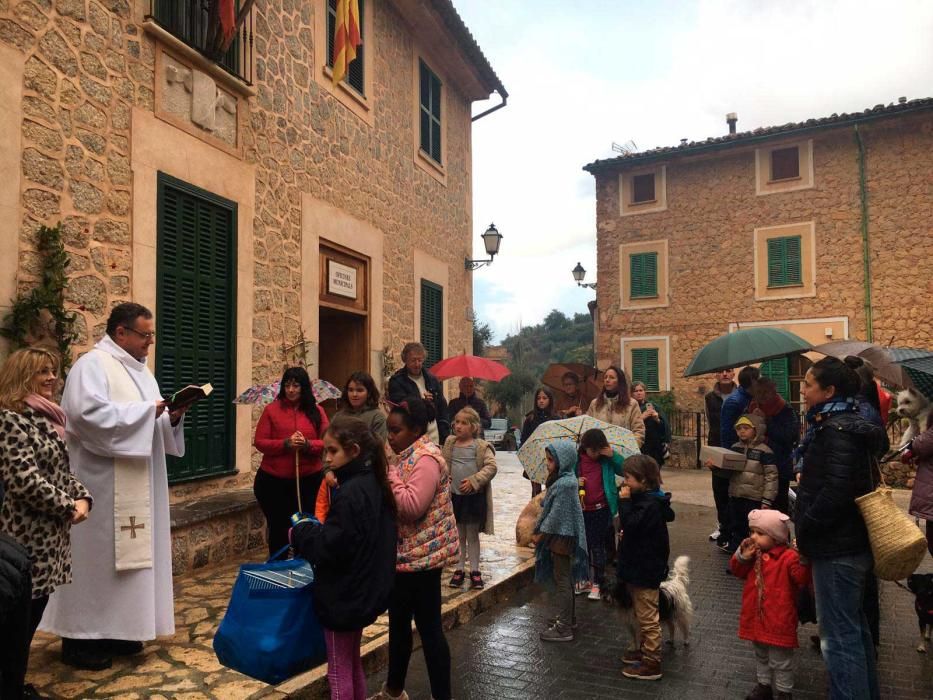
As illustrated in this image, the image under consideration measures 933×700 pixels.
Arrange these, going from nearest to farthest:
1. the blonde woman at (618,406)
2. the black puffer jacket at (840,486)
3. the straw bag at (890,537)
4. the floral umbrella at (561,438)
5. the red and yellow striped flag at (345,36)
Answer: the straw bag at (890,537), the black puffer jacket at (840,486), the floral umbrella at (561,438), the blonde woman at (618,406), the red and yellow striped flag at (345,36)

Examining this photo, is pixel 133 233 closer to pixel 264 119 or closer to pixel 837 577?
pixel 264 119

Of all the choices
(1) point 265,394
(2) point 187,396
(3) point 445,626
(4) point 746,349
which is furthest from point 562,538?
(4) point 746,349

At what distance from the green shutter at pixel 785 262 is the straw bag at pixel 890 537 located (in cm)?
1930

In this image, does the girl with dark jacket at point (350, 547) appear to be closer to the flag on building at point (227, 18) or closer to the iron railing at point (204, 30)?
the iron railing at point (204, 30)

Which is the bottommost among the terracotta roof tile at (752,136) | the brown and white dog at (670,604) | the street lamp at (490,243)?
the brown and white dog at (670,604)

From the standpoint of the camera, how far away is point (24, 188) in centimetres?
510

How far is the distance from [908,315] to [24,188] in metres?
20.7

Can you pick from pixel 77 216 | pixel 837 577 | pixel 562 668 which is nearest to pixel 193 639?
pixel 562 668

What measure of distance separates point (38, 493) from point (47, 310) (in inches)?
84.7

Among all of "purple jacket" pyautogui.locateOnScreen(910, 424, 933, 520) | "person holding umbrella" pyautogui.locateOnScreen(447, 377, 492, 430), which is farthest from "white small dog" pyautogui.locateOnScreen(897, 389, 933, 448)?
"person holding umbrella" pyautogui.locateOnScreen(447, 377, 492, 430)

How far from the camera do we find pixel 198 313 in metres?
6.77

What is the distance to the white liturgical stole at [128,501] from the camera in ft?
13.9

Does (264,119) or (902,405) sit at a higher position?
(264,119)

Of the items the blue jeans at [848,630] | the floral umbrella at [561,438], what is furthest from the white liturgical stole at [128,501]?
the blue jeans at [848,630]
